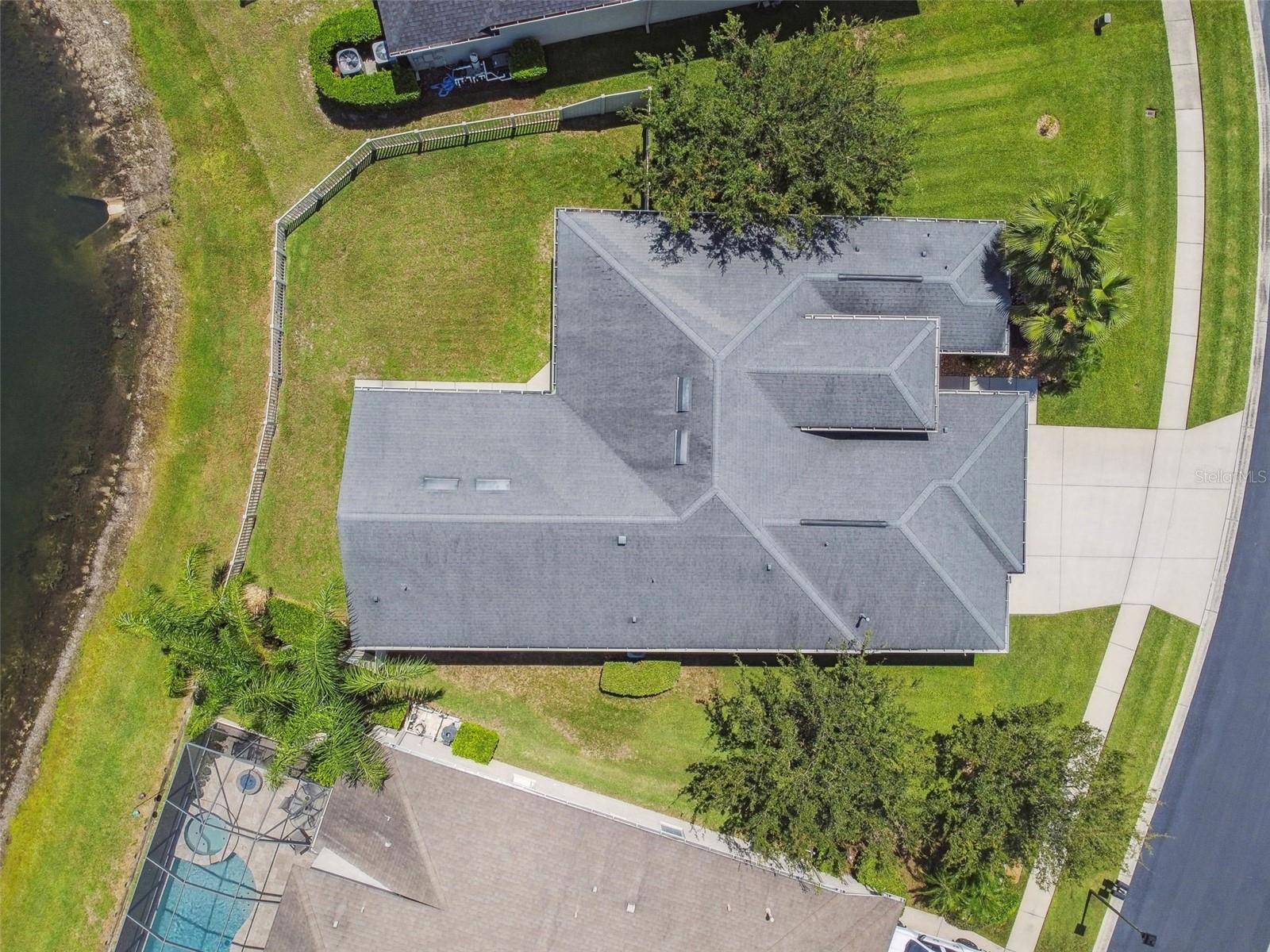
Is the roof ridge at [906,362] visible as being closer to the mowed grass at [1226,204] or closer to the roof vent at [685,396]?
the roof vent at [685,396]

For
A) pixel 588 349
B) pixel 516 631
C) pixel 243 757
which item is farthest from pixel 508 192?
pixel 243 757

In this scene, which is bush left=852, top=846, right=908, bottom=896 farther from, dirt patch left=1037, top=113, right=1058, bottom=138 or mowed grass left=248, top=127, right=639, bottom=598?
dirt patch left=1037, top=113, right=1058, bottom=138

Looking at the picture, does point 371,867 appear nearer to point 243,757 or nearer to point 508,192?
point 243,757

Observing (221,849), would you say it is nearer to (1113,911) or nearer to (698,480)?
(698,480)

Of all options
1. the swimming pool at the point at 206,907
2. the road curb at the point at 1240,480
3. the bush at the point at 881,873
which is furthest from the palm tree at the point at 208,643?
the road curb at the point at 1240,480

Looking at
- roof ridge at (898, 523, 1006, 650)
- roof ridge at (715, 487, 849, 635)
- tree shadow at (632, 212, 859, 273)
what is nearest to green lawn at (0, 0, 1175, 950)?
roof ridge at (898, 523, 1006, 650)
